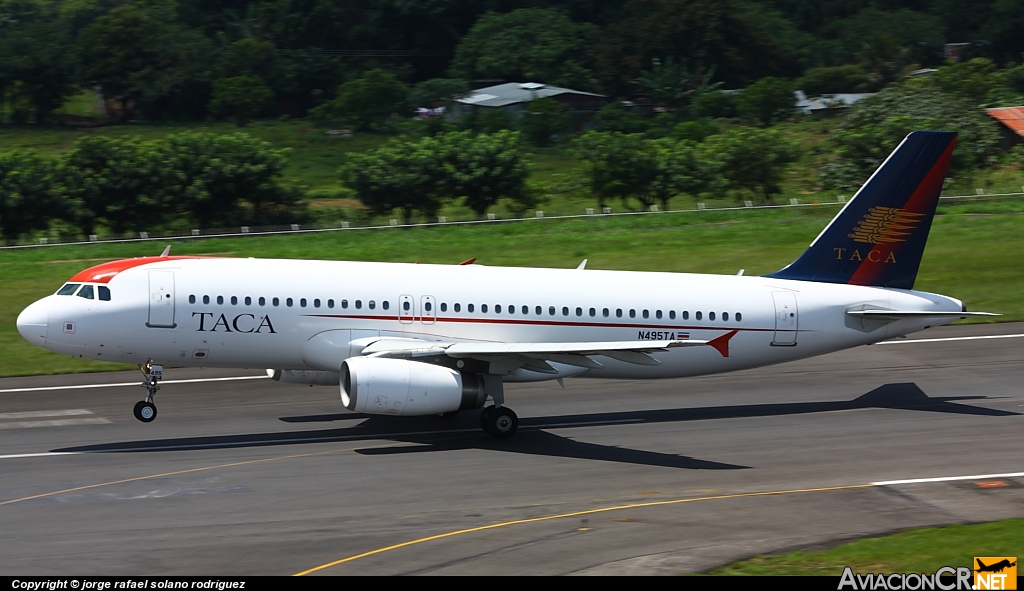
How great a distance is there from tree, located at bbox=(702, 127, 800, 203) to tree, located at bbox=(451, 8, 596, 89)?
196 feet

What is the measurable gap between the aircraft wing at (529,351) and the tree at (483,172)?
133 feet

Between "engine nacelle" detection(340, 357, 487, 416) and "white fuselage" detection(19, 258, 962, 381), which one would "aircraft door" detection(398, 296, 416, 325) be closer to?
"white fuselage" detection(19, 258, 962, 381)

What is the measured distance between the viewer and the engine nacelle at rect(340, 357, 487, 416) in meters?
25.4

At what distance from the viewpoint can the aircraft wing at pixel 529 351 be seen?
25.9 metres

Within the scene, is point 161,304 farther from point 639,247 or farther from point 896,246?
point 639,247

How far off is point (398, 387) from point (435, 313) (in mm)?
3044

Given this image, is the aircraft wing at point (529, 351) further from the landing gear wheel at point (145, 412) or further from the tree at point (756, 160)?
the tree at point (756, 160)

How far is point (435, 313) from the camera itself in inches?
1104

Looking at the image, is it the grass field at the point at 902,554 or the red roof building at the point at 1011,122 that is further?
the red roof building at the point at 1011,122

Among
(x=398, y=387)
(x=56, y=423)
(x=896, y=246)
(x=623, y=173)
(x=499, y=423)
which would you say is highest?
(x=623, y=173)

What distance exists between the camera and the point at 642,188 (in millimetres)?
69750

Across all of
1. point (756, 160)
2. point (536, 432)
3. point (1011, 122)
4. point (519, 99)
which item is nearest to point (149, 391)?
point (536, 432)

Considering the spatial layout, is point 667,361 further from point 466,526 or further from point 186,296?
point 186,296

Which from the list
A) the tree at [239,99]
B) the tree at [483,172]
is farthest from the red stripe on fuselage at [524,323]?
the tree at [239,99]
